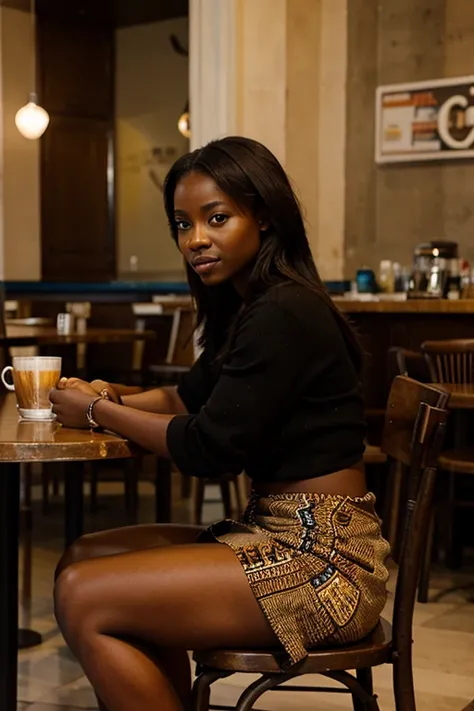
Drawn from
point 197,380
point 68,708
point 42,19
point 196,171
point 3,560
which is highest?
point 42,19

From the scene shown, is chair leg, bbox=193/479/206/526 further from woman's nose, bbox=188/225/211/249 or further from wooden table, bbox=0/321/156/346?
woman's nose, bbox=188/225/211/249

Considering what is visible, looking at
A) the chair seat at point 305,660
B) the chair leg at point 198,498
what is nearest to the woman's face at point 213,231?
the chair seat at point 305,660

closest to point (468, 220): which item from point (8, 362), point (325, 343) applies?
point (8, 362)

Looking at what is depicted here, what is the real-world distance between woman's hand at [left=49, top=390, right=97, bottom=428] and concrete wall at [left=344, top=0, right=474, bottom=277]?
15.9ft

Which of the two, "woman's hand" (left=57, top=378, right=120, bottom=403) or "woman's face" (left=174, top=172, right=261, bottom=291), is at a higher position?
"woman's face" (left=174, top=172, right=261, bottom=291)

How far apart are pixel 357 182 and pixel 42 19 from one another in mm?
4345

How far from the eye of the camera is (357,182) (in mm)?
6594

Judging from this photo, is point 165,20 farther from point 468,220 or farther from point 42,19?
point 468,220

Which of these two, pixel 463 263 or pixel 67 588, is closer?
pixel 67 588

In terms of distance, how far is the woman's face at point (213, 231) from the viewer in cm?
183

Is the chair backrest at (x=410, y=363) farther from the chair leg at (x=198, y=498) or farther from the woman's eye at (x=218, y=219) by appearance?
the woman's eye at (x=218, y=219)

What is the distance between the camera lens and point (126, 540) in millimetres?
1979

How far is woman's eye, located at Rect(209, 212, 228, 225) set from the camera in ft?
6.01

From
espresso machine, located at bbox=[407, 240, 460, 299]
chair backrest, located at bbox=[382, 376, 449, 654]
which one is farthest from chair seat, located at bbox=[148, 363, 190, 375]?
chair backrest, located at bbox=[382, 376, 449, 654]
